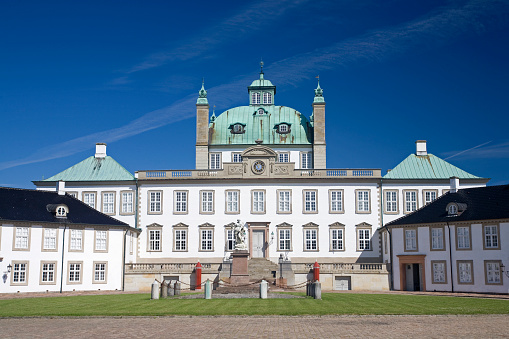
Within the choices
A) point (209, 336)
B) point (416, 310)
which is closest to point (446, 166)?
point (416, 310)

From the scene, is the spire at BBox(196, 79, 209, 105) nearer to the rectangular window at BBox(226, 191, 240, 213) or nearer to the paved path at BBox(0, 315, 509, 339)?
the rectangular window at BBox(226, 191, 240, 213)

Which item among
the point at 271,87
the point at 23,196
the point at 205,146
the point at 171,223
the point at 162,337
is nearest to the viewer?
the point at 162,337

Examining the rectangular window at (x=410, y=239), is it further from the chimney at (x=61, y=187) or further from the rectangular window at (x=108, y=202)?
the chimney at (x=61, y=187)

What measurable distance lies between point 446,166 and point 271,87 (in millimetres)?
21176

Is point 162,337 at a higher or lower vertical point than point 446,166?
lower

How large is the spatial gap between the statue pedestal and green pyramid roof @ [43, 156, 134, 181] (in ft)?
61.1

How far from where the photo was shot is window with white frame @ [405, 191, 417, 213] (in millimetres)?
56812

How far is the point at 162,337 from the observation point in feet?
58.9

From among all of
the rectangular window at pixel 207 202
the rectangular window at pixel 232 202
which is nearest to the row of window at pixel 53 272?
the rectangular window at pixel 207 202

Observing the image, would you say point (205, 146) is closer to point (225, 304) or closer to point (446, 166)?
point (446, 166)

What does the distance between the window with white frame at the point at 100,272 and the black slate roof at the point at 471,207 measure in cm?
2413

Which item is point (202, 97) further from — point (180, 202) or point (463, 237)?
point (463, 237)

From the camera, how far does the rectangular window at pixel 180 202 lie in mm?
56375

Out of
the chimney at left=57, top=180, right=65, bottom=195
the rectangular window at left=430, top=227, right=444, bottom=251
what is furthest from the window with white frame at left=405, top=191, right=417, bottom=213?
the chimney at left=57, top=180, right=65, bottom=195
